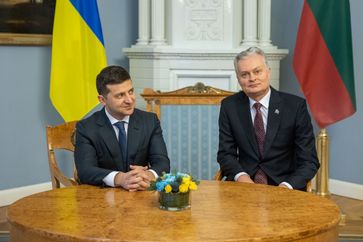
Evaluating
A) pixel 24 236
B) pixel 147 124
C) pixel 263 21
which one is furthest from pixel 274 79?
pixel 24 236

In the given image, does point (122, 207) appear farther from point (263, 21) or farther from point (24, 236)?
point (263, 21)

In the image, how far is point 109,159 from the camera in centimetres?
318

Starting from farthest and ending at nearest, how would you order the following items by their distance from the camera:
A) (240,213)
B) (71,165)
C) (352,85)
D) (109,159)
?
(71,165) → (352,85) → (109,159) → (240,213)

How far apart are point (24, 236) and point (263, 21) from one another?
399 centimetres

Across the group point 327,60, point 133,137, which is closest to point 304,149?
point 133,137

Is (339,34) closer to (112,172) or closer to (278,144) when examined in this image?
(278,144)

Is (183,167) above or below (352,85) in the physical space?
below

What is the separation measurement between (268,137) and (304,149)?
0.19m

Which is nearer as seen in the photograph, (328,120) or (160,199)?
(160,199)

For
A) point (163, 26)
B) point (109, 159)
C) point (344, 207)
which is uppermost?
point (163, 26)

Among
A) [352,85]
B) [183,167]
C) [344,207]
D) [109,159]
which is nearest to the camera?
[109,159]

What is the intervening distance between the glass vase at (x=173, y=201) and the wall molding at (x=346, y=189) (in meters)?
3.66

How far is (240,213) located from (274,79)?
11.7ft

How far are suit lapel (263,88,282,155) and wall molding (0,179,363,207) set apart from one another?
8.60ft
